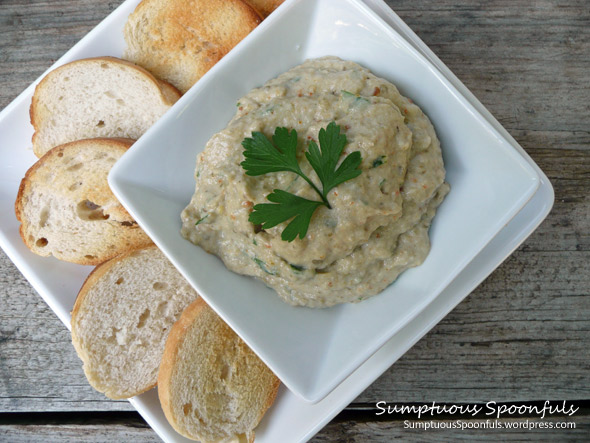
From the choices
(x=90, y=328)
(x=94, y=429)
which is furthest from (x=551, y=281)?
(x=94, y=429)

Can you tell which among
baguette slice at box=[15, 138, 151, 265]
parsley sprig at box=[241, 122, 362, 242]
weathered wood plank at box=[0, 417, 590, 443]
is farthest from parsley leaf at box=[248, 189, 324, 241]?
weathered wood plank at box=[0, 417, 590, 443]

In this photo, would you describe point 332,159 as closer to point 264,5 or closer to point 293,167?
point 293,167

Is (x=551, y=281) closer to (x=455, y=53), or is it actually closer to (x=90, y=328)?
(x=455, y=53)

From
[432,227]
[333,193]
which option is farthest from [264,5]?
[432,227]

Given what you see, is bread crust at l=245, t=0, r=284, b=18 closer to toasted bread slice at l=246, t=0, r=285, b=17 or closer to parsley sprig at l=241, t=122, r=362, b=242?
toasted bread slice at l=246, t=0, r=285, b=17

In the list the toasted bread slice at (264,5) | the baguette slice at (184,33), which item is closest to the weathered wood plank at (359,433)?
the baguette slice at (184,33)

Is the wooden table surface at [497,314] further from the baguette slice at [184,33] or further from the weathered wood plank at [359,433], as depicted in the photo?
the baguette slice at [184,33]
